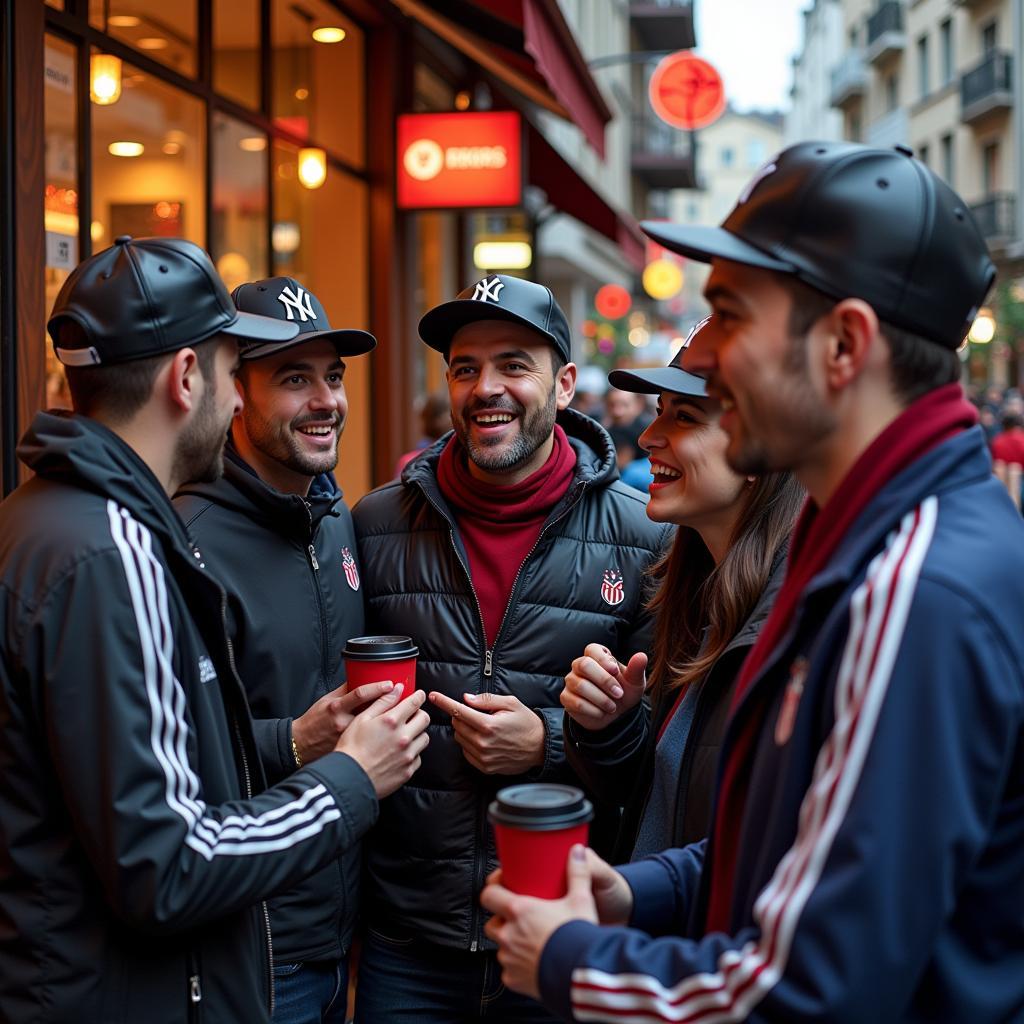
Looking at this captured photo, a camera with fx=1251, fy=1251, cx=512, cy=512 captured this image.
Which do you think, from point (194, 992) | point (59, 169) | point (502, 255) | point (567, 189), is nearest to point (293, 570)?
point (194, 992)

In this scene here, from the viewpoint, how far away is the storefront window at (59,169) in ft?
15.4

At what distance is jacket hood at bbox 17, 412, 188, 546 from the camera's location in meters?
2.06

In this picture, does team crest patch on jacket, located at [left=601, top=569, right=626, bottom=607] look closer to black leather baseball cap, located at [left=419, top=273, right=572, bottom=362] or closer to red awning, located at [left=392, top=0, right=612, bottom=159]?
black leather baseball cap, located at [left=419, top=273, right=572, bottom=362]

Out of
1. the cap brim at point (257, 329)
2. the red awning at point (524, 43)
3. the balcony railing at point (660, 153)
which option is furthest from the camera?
the balcony railing at point (660, 153)

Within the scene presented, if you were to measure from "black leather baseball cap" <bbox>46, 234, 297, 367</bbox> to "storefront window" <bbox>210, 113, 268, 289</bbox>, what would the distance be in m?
4.59

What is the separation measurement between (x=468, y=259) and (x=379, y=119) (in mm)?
3442

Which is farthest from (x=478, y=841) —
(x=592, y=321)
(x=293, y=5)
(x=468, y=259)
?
(x=592, y=321)

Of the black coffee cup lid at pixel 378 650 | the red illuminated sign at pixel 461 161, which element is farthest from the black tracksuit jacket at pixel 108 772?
the red illuminated sign at pixel 461 161

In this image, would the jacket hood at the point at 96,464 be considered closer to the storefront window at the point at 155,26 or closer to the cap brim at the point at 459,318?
the cap brim at the point at 459,318

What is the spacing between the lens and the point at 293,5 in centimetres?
781

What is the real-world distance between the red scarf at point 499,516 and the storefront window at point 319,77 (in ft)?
16.8

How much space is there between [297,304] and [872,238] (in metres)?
2.04

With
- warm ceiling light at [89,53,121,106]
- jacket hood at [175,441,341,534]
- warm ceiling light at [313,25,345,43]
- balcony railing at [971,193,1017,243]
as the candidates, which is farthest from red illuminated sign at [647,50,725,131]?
balcony railing at [971,193,1017,243]

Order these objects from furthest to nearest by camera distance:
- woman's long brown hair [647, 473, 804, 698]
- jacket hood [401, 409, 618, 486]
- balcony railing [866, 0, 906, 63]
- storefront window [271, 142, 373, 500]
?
balcony railing [866, 0, 906, 63], storefront window [271, 142, 373, 500], jacket hood [401, 409, 618, 486], woman's long brown hair [647, 473, 804, 698]
